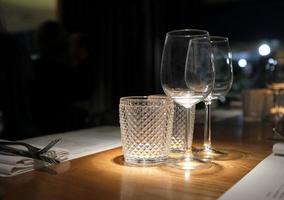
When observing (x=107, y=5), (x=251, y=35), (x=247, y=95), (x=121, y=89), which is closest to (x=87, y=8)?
(x=107, y=5)

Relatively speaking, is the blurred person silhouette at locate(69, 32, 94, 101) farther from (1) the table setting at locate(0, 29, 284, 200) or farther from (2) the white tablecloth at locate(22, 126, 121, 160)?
(1) the table setting at locate(0, 29, 284, 200)

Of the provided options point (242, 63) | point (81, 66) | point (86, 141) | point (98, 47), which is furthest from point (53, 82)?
point (86, 141)

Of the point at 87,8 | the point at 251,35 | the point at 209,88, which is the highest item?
the point at 87,8

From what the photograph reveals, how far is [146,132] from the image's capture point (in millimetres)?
771

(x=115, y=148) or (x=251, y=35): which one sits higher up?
(x=251, y=35)

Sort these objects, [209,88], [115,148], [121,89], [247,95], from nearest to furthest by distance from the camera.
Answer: [209,88] < [115,148] < [247,95] < [121,89]

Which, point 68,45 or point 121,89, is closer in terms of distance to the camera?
point 68,45

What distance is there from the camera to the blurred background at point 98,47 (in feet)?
7.36

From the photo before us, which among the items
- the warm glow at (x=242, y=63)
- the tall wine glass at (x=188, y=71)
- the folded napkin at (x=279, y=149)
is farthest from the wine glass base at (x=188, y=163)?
the warm glow at (x=242, y=63)

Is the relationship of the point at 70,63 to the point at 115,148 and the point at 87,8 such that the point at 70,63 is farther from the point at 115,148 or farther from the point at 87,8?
the point at 115,148

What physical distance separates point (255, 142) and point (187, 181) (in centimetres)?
42

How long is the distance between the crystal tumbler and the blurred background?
1.42 metres

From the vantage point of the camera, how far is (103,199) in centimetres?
56

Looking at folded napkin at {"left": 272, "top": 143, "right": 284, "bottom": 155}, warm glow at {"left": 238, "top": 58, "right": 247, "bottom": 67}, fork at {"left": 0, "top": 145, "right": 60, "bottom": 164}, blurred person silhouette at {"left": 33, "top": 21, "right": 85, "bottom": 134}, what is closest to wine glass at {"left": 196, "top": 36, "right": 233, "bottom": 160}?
folded napkin at {"left": 272, "top": 143, "right": 284, "bottom": 155}
